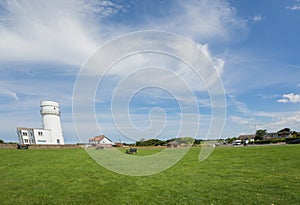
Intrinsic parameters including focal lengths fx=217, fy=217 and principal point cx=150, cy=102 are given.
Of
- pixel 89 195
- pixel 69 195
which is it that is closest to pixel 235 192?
pixel 89 195

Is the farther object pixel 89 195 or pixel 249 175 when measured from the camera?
pixel 249 175

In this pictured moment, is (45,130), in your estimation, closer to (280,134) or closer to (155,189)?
(155,189)

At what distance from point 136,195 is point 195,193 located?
2355 mm

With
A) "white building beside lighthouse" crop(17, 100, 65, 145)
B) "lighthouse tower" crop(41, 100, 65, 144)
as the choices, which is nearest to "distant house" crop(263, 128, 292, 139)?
"lighthouse tower" crop(41, 100, 65, 144)

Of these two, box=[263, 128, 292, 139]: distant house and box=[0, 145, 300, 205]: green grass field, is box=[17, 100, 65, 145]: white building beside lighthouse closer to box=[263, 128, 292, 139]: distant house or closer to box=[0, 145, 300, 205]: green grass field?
box=[0, 145, 300, 205]: green grass field

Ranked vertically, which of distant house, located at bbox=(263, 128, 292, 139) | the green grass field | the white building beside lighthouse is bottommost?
distant house, located at bbox=(263, 128, 292, 139)

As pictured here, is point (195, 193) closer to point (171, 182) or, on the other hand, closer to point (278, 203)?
point (171, 182)

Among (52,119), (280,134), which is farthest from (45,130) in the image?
(280,134)

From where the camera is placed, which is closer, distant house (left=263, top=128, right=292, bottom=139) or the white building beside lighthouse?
the white building beside lighthouse

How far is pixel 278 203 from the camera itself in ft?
23.1

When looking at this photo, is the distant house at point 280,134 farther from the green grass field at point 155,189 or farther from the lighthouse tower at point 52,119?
the green grass field at point 155,189

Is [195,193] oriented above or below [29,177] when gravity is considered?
below

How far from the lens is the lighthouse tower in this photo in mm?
65188

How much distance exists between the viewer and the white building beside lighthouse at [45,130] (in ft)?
212
